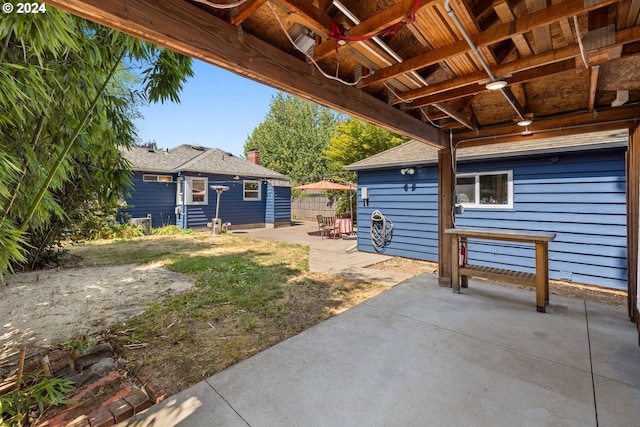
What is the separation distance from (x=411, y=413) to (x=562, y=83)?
3.57 meters

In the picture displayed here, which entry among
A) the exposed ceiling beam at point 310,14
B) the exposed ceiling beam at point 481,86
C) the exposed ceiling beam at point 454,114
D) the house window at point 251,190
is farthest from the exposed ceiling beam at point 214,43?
the house window at point 251,190

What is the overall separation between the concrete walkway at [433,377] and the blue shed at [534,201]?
241 cm

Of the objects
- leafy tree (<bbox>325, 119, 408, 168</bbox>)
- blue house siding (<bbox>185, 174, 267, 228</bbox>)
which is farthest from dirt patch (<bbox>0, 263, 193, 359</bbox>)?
leafy tree (<bbox>325, 119, 408, 168</bbox>)

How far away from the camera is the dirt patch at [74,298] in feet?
10.4

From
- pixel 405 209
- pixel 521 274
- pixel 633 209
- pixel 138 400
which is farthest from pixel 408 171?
pixel 138 400

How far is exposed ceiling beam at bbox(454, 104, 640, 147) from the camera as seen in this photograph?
312 cm

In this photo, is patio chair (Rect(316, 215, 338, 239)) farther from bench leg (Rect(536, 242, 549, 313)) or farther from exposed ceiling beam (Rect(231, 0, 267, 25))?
exposed ceiling beam (Rect(231, 0, 267, 25))

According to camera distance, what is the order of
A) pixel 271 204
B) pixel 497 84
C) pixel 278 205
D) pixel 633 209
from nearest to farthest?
1. pixel 497 84
2. pixel 633 209
3. pixel 271 204
4. pixel 278 205

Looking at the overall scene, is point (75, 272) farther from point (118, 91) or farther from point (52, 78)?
point (52, 78)

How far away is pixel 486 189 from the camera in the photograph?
6.16 m

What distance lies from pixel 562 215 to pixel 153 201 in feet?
42.9

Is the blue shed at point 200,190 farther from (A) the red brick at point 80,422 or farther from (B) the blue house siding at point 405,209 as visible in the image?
(A) the red brick at point 80,422

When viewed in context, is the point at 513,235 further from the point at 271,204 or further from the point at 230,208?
the point at 271,204

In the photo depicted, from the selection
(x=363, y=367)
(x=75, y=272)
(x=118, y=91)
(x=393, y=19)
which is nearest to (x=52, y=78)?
(x=393, y=19)
